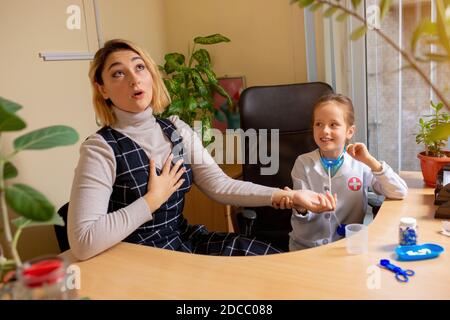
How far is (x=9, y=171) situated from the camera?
557 mm

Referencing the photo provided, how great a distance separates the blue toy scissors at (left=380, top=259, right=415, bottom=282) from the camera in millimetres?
1009

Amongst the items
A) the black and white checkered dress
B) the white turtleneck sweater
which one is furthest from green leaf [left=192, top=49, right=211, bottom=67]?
the black and white checkered dress

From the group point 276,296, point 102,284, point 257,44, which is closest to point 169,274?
point 102,284

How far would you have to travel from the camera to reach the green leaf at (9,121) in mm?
534

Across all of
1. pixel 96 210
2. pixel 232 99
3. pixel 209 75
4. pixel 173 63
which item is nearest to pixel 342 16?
pixel 96 210

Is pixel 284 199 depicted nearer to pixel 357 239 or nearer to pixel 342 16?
pixel 357 239

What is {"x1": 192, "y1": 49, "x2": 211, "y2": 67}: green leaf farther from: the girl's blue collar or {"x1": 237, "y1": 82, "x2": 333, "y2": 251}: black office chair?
the girl's blue collar

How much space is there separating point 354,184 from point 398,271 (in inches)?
29.5

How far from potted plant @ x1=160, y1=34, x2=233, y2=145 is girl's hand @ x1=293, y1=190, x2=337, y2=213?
1.19m

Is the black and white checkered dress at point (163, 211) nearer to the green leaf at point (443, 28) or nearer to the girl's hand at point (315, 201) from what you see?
the girl's hand at point (315, 201)

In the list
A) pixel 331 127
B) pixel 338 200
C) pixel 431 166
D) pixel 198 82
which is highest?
pixel 198 82

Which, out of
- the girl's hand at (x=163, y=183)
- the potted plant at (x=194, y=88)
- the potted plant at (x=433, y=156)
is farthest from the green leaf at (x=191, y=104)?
the potted plant at (x=433, y=156)

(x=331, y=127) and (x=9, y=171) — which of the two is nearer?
(x=9, y=171)
